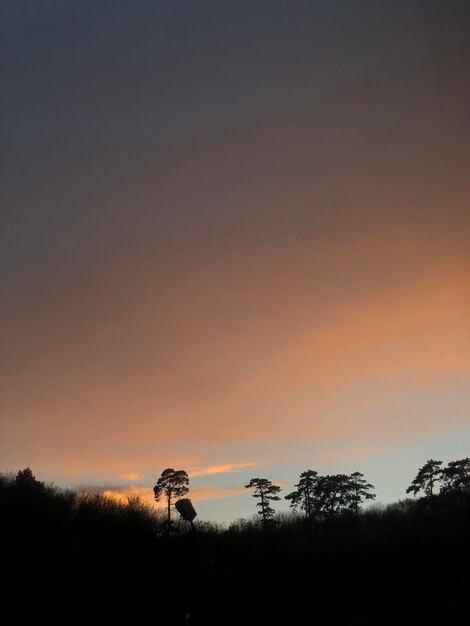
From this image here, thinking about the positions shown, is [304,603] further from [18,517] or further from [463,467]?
[463,467]

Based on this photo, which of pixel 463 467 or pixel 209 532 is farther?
pixel 463 467

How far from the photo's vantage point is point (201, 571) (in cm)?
2122

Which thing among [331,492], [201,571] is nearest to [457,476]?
[331,492]

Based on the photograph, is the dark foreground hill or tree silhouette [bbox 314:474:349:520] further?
tree silhouette [bbox 314:474:349:520]

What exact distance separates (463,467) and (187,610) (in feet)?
92.3

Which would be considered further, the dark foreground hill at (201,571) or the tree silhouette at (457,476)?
the tree silhouette at (457,476)

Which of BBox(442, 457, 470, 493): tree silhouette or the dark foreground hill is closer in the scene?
the dark foreground hill

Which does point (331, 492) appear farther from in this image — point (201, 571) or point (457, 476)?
point (201, 571)

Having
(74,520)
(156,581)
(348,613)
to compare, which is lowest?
(348,613)

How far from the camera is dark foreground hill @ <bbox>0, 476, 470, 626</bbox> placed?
73.3 feet

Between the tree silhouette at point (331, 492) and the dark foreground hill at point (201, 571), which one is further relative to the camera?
the tree silhouette at point (331, 492)

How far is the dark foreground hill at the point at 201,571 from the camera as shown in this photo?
73.3ft

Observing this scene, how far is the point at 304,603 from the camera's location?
26.7 metres

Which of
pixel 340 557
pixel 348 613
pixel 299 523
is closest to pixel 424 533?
pixel 340 557
